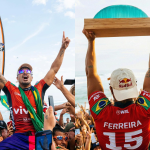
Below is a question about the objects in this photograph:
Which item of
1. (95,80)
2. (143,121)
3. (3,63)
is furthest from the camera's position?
(3,63)

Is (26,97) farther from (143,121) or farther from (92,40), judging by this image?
(143,121)

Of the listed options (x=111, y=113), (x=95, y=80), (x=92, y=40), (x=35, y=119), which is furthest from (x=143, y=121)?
(x=35, y=119)

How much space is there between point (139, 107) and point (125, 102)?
0.11 metres

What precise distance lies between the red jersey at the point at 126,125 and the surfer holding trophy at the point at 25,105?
3.99 feet

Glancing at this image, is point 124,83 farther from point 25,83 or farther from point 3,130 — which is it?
point 3,130

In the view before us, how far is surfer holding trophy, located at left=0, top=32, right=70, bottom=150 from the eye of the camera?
2232 mm

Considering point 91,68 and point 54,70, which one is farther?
point 54,70

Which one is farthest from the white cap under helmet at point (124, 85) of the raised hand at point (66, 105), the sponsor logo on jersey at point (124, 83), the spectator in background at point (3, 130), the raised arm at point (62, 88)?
the spectator in background at point (3, 130)

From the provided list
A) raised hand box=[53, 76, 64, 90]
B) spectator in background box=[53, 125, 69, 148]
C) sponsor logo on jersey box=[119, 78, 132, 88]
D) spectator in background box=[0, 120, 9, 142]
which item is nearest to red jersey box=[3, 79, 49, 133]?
raised hand box=[53, 76, 64, 90]

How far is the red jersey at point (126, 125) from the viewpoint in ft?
4.19

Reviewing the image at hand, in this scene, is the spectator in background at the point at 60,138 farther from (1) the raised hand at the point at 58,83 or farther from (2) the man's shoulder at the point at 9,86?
(2) the man's shoulder at the point at 9,86

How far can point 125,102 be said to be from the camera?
4.46 feet

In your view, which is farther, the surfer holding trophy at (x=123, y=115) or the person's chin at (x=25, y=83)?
the person's chin at (x=25, y=83)

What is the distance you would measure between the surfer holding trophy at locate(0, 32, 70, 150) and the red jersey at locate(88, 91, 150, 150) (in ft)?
3.99
